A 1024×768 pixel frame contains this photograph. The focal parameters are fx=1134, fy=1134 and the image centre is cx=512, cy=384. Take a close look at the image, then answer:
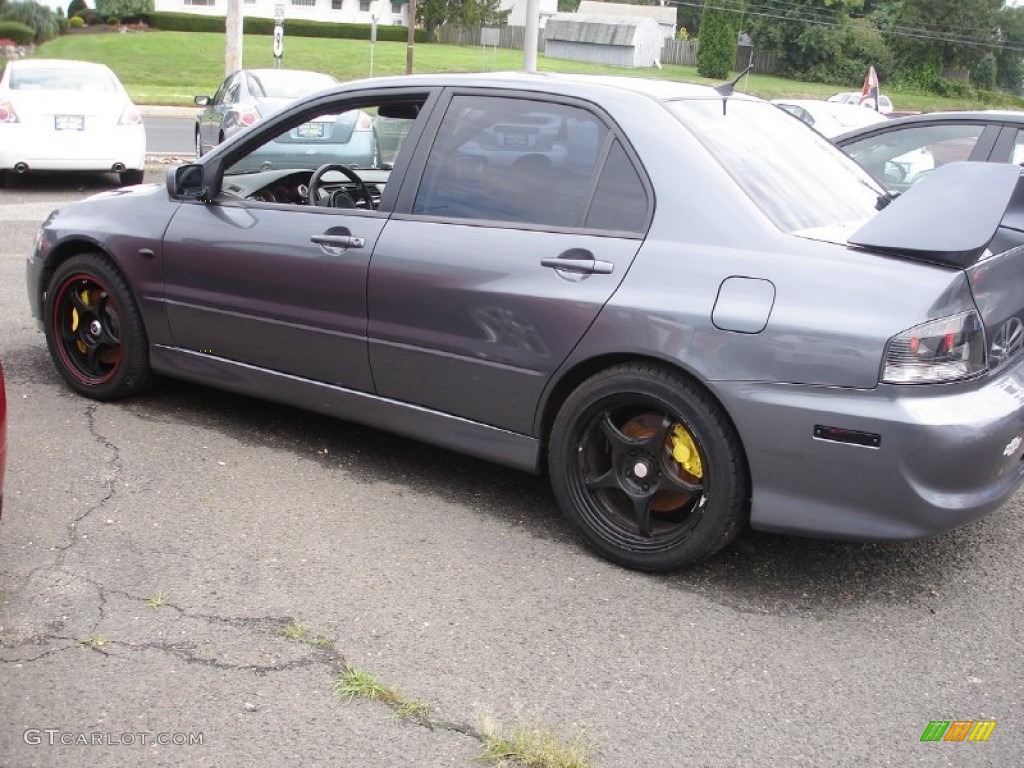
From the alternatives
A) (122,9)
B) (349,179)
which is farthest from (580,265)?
(122,9)

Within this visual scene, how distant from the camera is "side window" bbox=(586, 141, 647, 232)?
12.9 ft

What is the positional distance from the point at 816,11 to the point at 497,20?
2119cm

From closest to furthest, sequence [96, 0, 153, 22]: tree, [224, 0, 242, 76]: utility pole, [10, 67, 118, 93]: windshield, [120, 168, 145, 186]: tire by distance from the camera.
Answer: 1. [10, 67, 118, 93]: windshield
2. [120, 168, 145, 186]: tire
3. [224, 0, 242, 76]: utility pole
4. [96, 0, 153, 22]: tree

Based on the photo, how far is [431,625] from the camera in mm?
3516

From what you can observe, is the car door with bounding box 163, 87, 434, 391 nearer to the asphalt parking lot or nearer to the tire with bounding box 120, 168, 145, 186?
the asphalt parking lot

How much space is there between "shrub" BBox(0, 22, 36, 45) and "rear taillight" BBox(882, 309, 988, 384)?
48705mm

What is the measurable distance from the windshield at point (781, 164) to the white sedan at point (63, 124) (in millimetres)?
9885

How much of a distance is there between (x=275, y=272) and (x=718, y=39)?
62727 mm

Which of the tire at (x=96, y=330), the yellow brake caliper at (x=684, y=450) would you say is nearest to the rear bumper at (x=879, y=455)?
the yellow brake caliper at (x=684, y=450)

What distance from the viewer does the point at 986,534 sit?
441 centimetres

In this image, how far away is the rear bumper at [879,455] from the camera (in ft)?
11.1

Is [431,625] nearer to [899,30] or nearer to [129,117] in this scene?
[129,117]

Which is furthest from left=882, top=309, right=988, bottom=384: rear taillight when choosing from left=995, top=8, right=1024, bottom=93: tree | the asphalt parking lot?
left=995, top=8, right=1024, bottom=93: tree

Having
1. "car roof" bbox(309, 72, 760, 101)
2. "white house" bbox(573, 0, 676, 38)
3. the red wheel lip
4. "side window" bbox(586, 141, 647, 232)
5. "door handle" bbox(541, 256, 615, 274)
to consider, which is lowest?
the red wheel lip
